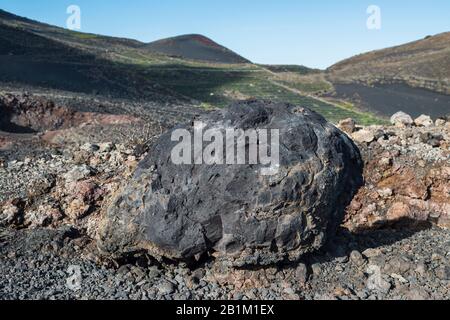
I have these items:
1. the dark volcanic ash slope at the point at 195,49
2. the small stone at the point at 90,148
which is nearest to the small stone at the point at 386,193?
the small stone at the point at 90,148

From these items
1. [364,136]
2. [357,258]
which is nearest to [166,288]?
[357,258]

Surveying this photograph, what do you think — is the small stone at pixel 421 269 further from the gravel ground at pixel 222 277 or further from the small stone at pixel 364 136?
the small stone at pixel 364 136

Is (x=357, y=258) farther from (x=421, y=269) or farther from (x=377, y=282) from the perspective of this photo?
Answer: (x=421, y=269)

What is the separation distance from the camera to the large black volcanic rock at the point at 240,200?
448cm

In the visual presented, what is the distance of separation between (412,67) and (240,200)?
89.1ft

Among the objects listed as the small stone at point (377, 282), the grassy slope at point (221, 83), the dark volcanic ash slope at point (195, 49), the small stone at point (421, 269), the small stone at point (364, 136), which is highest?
the dark volcanic ash slope at point (195, 49)

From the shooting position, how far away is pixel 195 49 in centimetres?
4228

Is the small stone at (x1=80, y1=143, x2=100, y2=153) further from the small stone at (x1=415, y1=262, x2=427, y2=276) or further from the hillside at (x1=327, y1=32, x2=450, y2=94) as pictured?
the hillside at (x1=327, y1=32, x2=450, y2=94)

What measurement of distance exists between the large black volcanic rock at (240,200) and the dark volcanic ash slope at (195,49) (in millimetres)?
34469

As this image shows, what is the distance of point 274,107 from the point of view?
4926 mm

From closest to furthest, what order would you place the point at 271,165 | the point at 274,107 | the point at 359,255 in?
the point at 271,165 < the point at 274,107 < the point at 359,255
